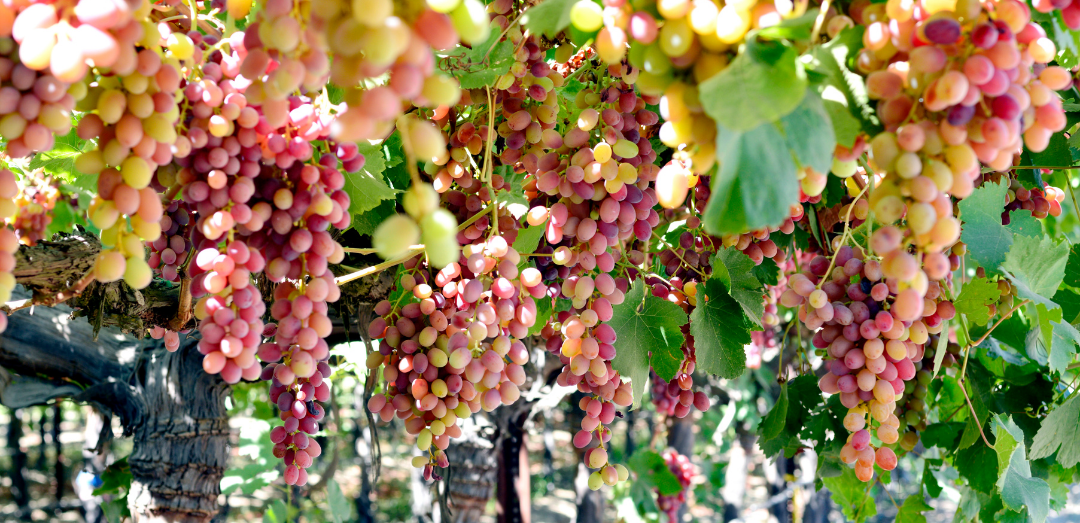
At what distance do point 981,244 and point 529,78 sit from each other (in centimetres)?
69

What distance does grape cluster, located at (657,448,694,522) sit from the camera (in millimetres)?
3215

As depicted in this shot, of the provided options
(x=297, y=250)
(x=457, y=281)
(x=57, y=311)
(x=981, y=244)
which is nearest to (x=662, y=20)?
(x=297, y=250)

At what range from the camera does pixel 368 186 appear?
90cm

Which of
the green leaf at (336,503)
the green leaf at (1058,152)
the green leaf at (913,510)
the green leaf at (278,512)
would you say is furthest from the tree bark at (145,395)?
the green leaf at (1058,152)

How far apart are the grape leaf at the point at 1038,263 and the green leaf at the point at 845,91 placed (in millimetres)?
642

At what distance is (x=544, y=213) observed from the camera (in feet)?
2.60

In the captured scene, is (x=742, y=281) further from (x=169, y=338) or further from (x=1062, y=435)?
(x=169, y=338)

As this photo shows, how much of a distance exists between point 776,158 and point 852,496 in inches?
54.5

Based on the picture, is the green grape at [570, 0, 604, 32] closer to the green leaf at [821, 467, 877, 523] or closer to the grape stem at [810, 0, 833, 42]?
the grape stem at [810, 0, 833, 42]

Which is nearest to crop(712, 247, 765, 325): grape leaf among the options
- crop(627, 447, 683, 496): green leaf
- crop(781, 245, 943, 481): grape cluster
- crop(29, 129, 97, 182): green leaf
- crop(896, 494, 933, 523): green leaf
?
crop(781, 245, 943, 481): grape cluster

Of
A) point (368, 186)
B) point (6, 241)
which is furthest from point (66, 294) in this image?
point (368, 186)

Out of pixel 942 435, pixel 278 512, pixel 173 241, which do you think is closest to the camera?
pixel 173 241

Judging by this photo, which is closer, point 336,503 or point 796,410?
point 796,410

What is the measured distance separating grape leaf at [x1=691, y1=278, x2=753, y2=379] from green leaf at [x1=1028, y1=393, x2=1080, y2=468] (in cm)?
55
